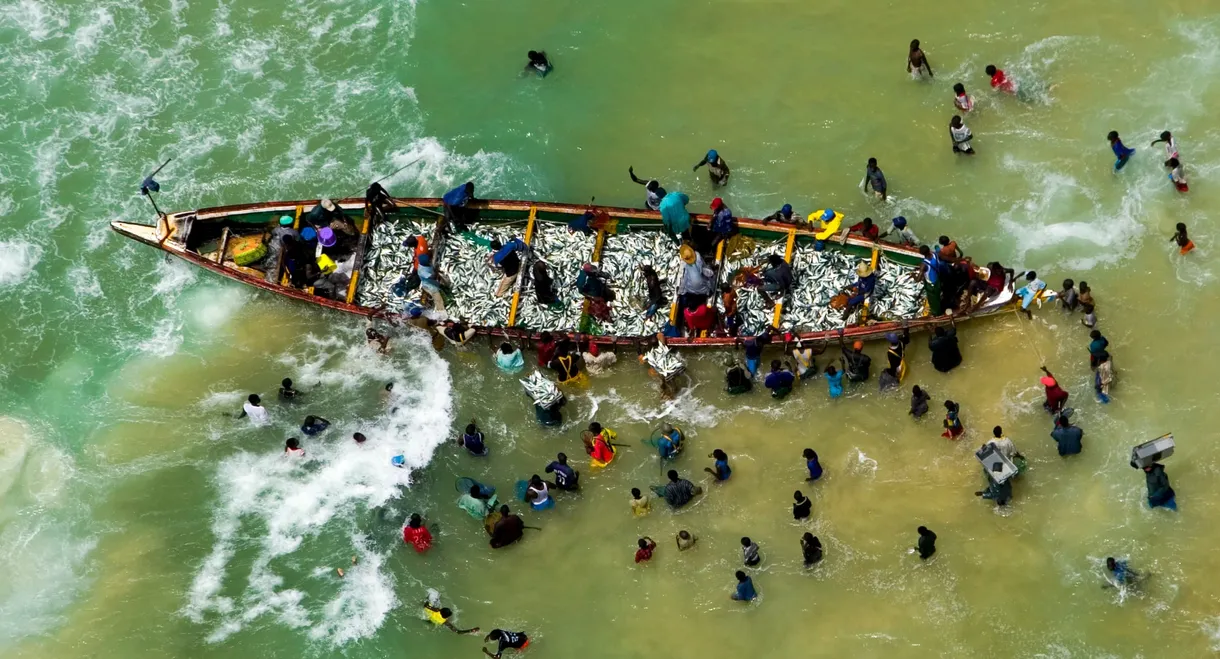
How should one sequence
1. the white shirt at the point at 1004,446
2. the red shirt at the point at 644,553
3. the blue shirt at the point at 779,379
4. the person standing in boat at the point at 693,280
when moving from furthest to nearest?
Result: the person standing in boat at the point at 693,280 < the blue shirt at the point at 779,379 < the red shirt at the point at 644,553 < the white shirt at the point at 1004,446

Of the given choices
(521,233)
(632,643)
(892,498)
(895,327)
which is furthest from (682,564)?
(521,233)

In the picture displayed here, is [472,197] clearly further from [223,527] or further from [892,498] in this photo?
[892,498]

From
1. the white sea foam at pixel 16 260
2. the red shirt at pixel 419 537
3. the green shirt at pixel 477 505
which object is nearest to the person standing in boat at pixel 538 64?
the green shirt at pixel 477 505

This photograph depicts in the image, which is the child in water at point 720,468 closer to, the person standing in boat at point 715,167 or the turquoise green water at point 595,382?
the turquoise green water at point 595,382

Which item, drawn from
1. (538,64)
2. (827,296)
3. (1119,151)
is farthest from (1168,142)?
(538,64)

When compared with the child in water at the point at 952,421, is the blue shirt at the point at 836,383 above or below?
above

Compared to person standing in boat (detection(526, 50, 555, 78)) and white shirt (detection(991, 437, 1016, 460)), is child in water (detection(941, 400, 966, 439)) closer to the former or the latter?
white shirt (detection(991, 437, 1016, 460))
